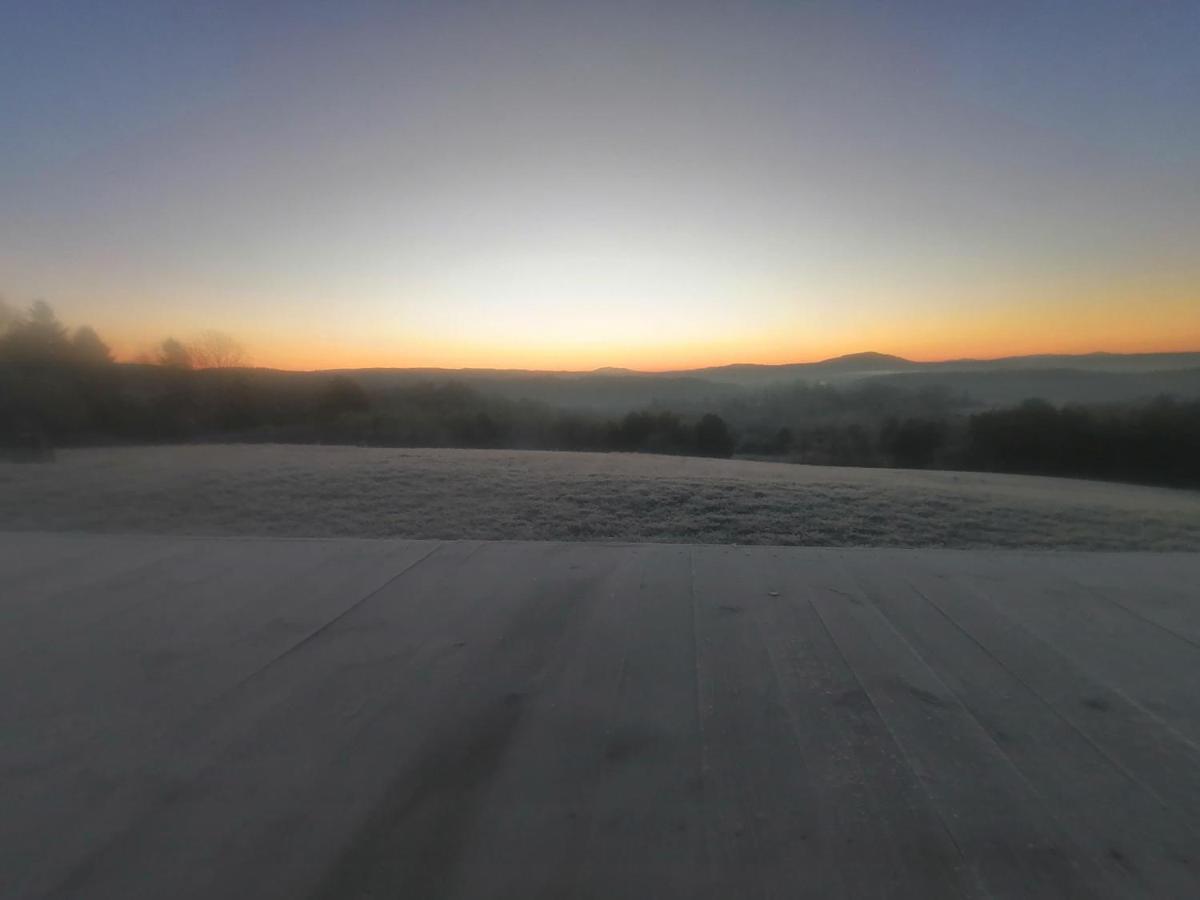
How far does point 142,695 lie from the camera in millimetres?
2609

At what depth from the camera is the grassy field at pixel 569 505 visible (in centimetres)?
595

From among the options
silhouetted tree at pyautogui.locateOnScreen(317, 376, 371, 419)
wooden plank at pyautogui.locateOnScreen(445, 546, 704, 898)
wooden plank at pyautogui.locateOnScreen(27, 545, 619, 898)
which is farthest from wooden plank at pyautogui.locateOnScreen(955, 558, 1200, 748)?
silhouetted tree at pyautogui.locateOnScreen(317, 376, 371, 419)

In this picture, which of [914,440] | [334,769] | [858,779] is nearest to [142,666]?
[334,769]

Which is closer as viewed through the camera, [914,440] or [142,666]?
[142,666]

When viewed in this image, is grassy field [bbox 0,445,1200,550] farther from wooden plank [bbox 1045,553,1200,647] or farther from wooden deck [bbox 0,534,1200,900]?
wooden deck [bbox 0,534,1200,900]

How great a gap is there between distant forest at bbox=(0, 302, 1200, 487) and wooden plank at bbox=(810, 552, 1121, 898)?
39.5 ft

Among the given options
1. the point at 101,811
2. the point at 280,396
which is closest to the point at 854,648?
the point at 101,811

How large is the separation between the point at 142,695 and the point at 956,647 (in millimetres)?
3002

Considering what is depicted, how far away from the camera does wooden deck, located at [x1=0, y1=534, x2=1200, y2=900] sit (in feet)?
5.64

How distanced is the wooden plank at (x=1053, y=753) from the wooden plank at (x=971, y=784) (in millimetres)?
43

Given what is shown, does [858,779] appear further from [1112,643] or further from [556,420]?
[556,420]

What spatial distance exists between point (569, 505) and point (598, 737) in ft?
15.4

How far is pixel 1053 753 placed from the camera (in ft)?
7.28

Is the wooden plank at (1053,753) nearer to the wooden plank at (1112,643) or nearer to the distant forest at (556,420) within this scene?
the wooden plank at (1112,643)
